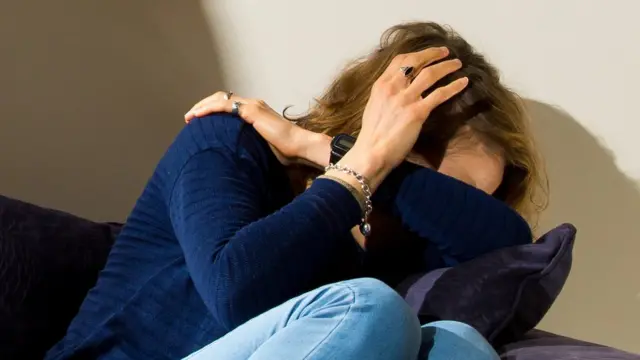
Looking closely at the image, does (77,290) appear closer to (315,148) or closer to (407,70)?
(315,148)

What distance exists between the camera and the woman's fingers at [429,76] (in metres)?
1.04

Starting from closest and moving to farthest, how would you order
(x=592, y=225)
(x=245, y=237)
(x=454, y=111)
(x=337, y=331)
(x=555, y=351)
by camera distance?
(x=337, y=331) → (x=245, y=237) → (x=555, y=351) → (x=454, y=111) → (x=592, y=225)

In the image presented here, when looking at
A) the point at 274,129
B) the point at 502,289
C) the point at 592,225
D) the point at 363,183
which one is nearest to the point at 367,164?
the point at 363,183

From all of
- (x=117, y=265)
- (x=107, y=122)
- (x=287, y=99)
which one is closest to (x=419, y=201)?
(x=117, y=265)

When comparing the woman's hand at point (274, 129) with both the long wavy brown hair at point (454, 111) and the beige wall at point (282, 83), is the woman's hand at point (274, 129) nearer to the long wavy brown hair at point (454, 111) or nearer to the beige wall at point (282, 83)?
the long wavy brown hair at point (454, 111)

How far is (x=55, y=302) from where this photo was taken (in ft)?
3.56

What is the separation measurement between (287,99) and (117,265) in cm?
59

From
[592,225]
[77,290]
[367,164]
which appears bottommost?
[592,225]

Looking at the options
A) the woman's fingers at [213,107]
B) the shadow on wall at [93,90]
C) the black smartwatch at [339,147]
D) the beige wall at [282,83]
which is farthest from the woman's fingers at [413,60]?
the shadow on wall at [93,90]

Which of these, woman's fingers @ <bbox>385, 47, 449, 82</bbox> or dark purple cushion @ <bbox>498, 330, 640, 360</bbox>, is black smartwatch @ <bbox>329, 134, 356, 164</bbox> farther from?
dark purple cushion @ <bbox>498, 330, 640, 360</bbox>

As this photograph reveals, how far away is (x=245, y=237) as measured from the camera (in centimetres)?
86

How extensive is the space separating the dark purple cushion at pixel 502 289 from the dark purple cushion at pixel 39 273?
0.51 metres

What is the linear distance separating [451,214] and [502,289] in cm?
13

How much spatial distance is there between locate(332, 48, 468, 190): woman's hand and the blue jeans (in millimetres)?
226
